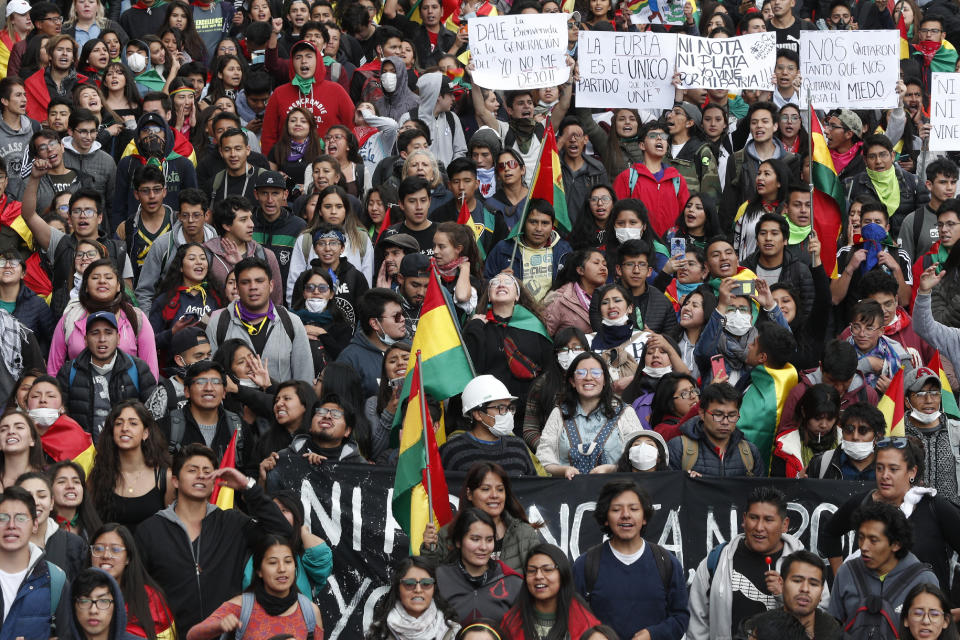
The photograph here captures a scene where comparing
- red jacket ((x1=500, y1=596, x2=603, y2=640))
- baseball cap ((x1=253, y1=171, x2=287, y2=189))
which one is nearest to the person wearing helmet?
red jacket ((x1=500, y1=596, x2=603, y2=640))

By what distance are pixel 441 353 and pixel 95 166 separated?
5.48 metres

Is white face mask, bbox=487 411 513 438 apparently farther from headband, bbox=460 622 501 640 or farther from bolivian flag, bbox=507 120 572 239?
bolivian flag, bbox=507 120 572 239

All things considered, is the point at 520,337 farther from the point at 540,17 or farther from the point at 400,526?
the point at 540,17

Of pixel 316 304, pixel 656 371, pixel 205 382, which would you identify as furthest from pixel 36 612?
pixel 656 371

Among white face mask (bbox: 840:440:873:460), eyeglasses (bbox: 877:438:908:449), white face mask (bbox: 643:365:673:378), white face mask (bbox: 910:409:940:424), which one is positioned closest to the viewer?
eyeglasses (bbox: 877:438:908:449)

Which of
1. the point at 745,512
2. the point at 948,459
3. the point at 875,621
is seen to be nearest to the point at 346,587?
the point at 745,512

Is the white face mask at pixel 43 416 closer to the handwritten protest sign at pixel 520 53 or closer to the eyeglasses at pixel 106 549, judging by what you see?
the eyeglasses at pixel 106 549

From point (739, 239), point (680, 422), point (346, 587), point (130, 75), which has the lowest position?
point (346, 587)

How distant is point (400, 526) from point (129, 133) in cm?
657

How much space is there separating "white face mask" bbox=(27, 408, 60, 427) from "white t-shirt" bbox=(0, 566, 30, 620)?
5.56 feet

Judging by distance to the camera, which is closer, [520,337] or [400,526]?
[400,526]

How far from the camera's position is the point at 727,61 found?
16422mm

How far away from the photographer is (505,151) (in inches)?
606

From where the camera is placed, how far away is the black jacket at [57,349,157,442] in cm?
1203
